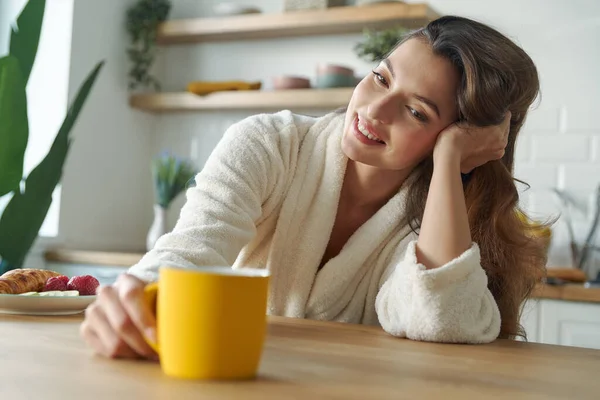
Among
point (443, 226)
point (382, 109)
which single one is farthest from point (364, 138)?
point (443, 226)

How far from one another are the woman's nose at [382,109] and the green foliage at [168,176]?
2425mm

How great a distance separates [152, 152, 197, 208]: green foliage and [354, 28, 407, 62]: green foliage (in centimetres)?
101

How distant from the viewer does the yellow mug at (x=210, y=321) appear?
626mm

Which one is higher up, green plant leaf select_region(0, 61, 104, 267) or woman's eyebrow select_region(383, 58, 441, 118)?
woman's eyebrow select_region(383, 58, 441, 118)

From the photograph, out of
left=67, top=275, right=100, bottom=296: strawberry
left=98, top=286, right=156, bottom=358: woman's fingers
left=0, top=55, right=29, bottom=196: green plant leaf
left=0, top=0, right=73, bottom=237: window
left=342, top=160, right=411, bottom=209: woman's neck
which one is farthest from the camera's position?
left=0, top=0, right=73, bottom=237: window

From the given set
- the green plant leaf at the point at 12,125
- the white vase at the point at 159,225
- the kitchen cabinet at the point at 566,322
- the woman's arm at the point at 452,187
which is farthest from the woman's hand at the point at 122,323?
the white vase at the point at 159,225

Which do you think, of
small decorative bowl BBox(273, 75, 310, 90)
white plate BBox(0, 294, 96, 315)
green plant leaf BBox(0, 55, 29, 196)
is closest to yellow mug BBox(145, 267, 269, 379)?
white plate BBox(0, 294, 96, 315)

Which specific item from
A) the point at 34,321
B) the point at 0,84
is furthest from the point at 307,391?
the point at 0,84

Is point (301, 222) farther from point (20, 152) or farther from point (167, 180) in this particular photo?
point (167, 180)

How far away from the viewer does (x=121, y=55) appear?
158 inches

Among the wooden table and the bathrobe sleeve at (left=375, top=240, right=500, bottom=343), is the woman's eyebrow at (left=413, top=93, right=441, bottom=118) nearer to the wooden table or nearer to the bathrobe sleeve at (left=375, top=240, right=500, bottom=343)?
the bathrobe sleeve at (left=375, top=240, right=500, bottom=343)

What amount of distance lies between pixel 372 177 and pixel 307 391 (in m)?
1.01

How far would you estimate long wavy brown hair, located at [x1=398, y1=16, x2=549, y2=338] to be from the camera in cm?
146

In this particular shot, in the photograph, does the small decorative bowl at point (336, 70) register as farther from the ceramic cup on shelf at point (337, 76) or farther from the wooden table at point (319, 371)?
the wooden table at point (319, 371)
